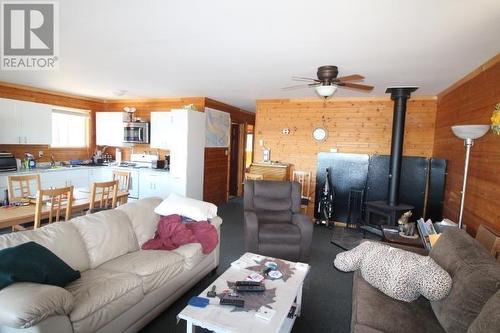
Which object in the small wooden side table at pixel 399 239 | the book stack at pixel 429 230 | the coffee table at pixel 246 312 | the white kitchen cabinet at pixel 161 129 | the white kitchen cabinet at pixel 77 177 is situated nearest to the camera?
the coffee table at pixel 246 312

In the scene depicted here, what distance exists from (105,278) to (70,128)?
17.6 feet

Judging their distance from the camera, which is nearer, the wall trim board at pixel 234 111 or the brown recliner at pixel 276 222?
the brown recliner at pixel 276 222

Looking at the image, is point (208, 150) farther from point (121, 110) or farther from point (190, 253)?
point (190, 253)

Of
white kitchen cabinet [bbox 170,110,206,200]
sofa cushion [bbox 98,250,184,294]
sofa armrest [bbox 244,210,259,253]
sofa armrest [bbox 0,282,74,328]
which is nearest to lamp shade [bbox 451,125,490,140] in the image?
sofa armrest [bbox 244,210,259,253]

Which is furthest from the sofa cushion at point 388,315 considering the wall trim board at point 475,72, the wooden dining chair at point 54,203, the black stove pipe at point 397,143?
the wooden dining chair at point 54,203

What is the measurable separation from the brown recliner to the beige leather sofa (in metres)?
0.64

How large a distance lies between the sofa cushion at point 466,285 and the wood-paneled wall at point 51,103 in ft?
21.3

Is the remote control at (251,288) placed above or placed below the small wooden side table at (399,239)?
below

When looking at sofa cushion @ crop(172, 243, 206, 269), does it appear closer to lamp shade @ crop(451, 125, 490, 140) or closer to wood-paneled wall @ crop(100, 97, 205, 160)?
lamp shade @ crop(451, 125, 490, 140)

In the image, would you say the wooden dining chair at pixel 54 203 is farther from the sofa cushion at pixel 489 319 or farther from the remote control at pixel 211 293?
the sofa cushion at pixel 489 319

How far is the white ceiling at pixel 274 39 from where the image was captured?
1892 millimetres

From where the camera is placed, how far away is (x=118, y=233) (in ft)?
7.84

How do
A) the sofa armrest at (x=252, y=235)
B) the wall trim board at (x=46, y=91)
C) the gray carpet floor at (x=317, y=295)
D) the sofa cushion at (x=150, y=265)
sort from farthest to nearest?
the wall trim board at (x=46, y=91)
the sofa armrest at (x=252, y=235)
the gray carpet floor at (x=317, y=295)
the sofa cushion at (x=150, y=265)

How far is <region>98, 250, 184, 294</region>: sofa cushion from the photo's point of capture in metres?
2.03
